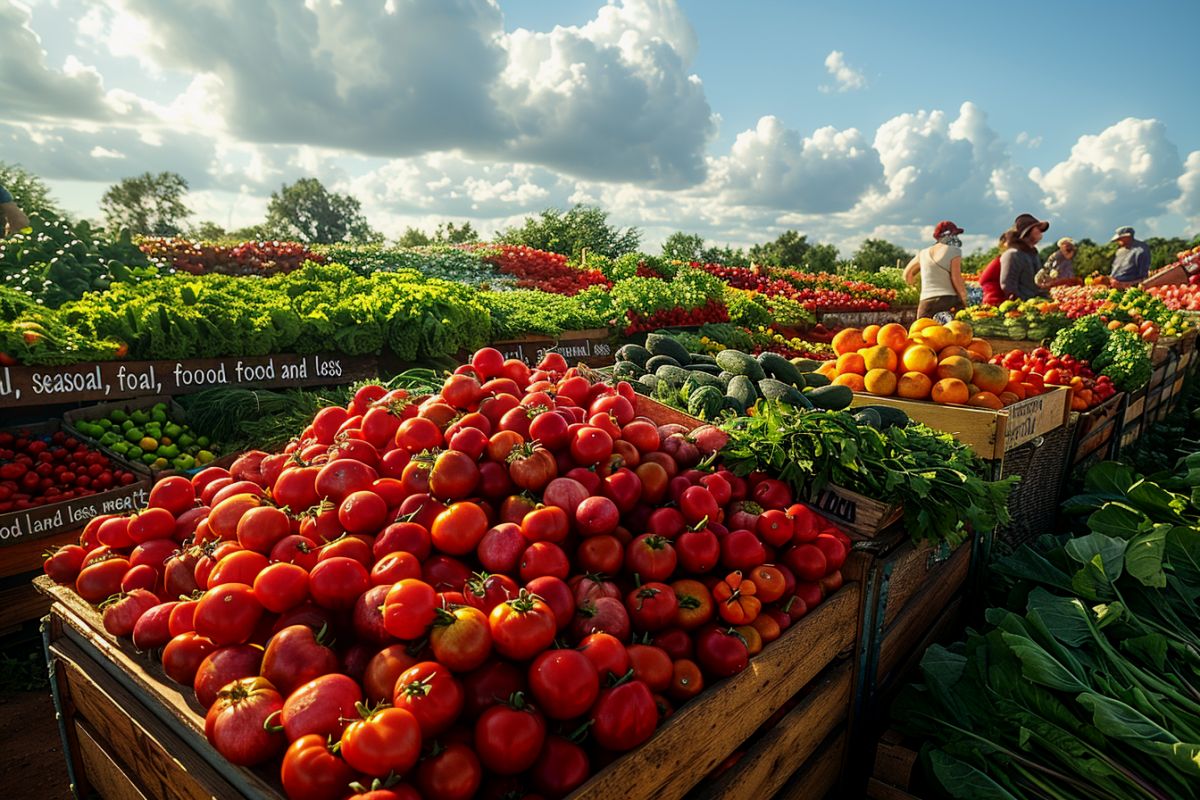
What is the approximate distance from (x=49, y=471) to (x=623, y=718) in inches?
183

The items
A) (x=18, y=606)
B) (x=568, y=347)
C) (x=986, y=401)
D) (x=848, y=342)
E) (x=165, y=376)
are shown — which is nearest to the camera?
(x=18, y=606)

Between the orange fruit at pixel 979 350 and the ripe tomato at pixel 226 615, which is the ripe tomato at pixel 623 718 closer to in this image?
the ripe tomato at pixel 226 615

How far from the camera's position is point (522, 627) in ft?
4.97

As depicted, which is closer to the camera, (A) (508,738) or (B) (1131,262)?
(A) (508,738)

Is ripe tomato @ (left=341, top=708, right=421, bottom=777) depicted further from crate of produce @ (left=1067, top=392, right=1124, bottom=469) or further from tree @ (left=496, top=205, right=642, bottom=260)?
tree @ (left=496, top=205, right=642, bottom=260)

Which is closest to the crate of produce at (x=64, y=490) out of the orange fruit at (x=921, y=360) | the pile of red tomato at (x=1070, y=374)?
the orange fruit at (x=921, y=360)

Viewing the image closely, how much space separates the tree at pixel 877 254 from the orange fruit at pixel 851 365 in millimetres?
43326

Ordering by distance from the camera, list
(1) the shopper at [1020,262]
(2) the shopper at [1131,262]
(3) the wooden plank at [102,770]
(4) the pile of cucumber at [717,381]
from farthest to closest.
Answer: (2) the shopper at [1131,262] < (1) the shopper at [1020,262] < (4) the pile of cucumber at [717,381] < (3) the wooden plank at [102,770]

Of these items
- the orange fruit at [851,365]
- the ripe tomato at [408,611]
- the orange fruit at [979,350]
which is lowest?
the ripe tomato at [408,611]

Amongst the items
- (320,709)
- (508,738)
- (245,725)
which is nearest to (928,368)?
(508,738)

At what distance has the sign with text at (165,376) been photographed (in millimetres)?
4336

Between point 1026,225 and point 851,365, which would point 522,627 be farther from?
point 1026,225

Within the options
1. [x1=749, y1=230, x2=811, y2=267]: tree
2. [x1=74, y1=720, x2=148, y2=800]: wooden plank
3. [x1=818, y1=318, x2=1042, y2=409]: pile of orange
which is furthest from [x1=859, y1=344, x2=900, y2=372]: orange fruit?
[x1=749, y1=230, x2=811, y2=267]: tree

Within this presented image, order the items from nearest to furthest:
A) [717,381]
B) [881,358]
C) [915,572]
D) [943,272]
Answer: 1. [915,572]
2. [717,381]
3. [881,358]
4. [943,272]
